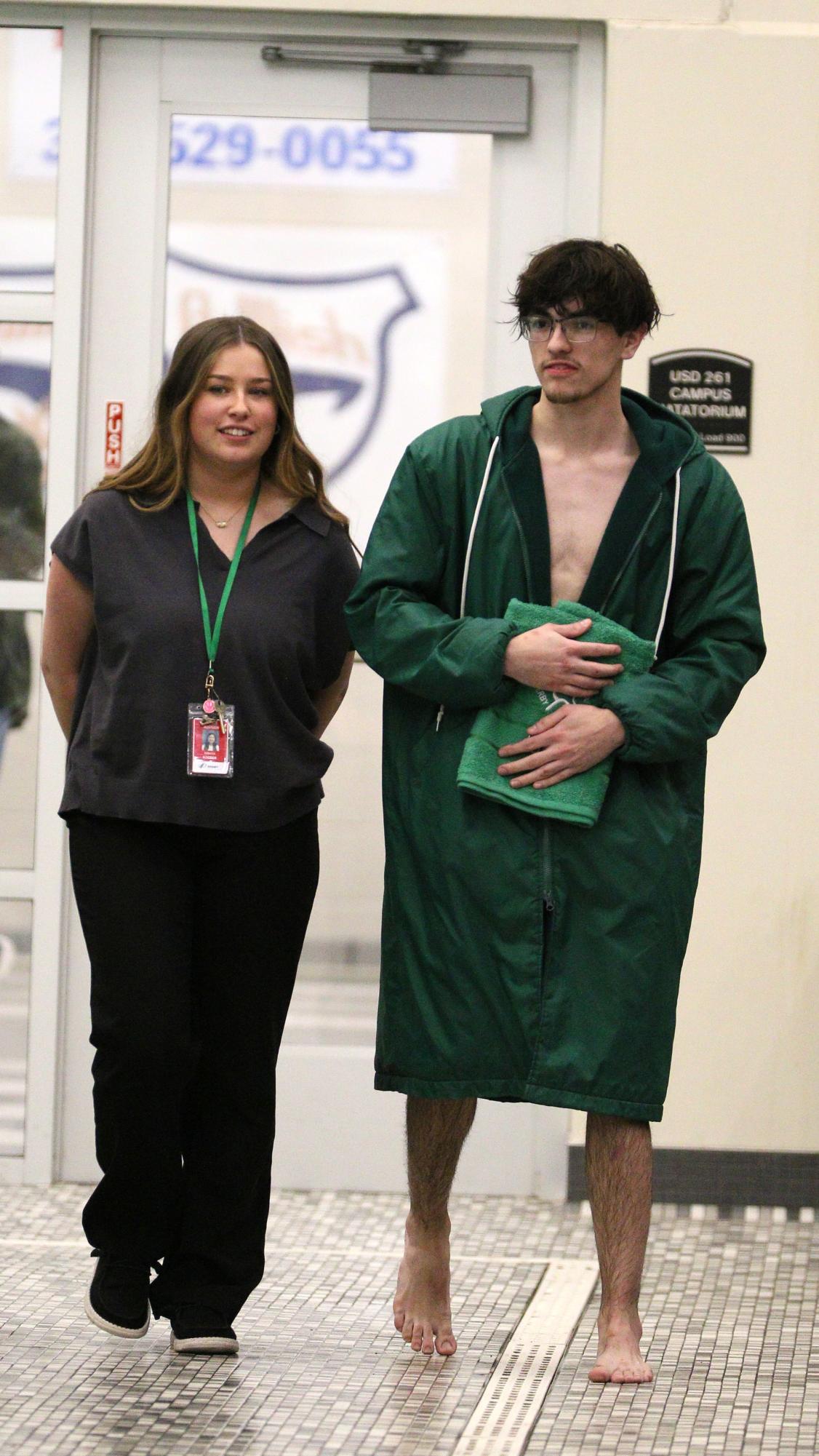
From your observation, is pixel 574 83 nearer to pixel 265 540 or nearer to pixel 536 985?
pixel 265 540

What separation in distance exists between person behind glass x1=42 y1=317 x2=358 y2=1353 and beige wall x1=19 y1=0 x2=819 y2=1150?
134cm

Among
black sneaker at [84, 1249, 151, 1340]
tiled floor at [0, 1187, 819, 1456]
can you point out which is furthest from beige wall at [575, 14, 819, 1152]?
black sneaker at [84, 1249, 151, 1340]

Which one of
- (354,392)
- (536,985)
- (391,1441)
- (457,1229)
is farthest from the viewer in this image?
(354,392)

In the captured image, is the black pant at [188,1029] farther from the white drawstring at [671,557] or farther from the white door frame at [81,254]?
the white door frame at [81,254]

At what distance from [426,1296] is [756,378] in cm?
206

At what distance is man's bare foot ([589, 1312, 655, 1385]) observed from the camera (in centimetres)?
314

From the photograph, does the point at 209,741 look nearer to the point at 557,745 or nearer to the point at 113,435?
the point at 557,745

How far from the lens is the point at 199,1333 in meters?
3.23

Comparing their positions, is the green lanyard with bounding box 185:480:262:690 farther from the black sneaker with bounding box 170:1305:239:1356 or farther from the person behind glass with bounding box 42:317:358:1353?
the black sneaker with bounding box 170:1305:239:1356

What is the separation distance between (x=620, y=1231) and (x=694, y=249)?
2.12 metres

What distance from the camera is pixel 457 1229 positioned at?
4227 millimetres

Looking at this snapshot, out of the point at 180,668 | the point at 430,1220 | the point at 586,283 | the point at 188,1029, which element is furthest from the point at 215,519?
the point at 430,1220

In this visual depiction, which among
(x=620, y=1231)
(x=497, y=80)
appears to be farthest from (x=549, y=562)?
(x=497, y=80)

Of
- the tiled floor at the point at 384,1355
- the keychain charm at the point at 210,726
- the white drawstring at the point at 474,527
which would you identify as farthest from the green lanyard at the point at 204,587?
the tiled floor at the point at 384,1355
